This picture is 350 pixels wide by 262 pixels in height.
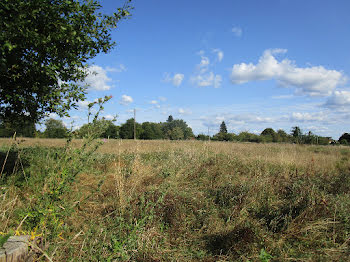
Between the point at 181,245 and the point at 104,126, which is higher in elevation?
the point at 104,126

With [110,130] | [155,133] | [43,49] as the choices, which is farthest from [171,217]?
[155,133]

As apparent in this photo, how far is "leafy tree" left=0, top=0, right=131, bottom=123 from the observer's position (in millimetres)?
3650

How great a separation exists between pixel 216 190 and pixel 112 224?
95.1 inches

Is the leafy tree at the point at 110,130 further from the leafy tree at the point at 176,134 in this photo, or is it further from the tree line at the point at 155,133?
the leafy tree at the point at 176,134

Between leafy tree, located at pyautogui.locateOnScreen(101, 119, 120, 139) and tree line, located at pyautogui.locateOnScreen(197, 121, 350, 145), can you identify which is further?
tree line, located at pyautogui.locateOnScreen(197, 121, 350, 145)

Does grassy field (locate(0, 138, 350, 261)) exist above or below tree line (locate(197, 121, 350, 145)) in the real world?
below

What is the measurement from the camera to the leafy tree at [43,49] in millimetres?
3650

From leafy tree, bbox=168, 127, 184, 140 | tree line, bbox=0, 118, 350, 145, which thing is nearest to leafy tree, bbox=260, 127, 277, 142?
tree line, bbox=0, 118, 350, 145

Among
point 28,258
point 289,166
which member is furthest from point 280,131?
point 28,258

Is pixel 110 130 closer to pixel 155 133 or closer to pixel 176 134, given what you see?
pixel 176 134

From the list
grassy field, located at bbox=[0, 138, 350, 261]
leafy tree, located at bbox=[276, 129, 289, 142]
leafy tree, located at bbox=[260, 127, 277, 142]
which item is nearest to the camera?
grassy field, located at bbox=[0, 138, 350, 261]

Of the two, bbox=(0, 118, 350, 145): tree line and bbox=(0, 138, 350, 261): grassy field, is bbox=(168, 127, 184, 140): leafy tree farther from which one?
bbox=(0, 138, 350, 261): grassy field

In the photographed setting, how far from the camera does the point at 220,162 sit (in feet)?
23.1

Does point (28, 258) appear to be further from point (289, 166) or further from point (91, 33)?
point (289, 166)
